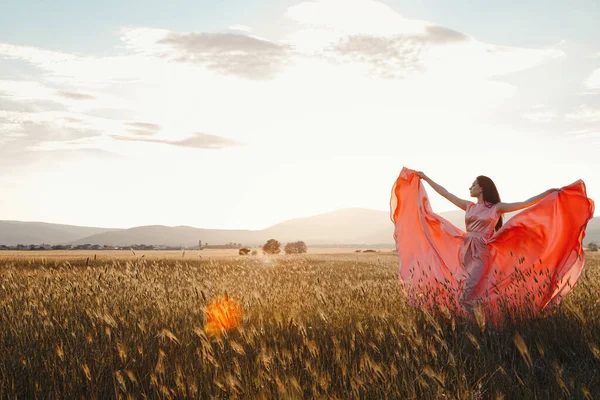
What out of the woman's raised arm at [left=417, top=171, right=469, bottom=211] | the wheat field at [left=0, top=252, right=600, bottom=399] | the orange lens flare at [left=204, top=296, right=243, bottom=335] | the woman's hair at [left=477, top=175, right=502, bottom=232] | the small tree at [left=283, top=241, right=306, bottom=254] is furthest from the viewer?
the small tree at [left=283, top=241, right=306, bottom=254]

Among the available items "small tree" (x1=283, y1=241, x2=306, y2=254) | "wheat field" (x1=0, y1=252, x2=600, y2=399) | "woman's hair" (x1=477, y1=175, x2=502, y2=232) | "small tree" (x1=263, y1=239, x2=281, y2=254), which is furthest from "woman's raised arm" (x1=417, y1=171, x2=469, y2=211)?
"small tree" (x1=283, y1=241, x2=306, y2=254)

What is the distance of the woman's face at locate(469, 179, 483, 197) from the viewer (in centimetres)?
729

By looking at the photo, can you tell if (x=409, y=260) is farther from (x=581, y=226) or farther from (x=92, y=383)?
(x=92, y=383)

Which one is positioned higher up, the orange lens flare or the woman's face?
the woman's face

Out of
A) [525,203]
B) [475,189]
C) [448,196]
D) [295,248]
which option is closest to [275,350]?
[525,203]

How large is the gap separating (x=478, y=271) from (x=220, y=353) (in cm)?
419

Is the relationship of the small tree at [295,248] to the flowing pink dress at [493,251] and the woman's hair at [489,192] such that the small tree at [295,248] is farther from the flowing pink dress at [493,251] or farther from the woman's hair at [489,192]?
the woman's hair at [489,192]

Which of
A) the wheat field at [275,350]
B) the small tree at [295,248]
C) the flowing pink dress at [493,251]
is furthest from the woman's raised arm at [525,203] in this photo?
the small tree at [295,248]

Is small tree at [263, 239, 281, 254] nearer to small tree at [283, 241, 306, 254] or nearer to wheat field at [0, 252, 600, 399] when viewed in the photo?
small tree at [283, 241, 306, 254]

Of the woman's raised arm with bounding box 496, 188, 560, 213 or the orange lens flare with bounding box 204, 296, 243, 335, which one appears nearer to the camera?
the orange lens flare with bounding box 204, 296, 243, 335

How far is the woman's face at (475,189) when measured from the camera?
23.9 feet

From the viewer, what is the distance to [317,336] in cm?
471

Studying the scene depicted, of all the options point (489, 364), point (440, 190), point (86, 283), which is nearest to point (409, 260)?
point (440, 190)

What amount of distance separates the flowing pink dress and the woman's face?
0.57ft
